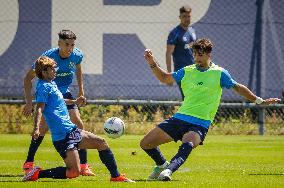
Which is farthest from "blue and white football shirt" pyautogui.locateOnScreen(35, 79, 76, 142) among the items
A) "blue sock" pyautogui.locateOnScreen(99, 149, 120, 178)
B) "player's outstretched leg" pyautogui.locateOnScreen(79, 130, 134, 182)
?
"blue sock" pyautogui.locateOnScreen(99, 149, 120, 178)

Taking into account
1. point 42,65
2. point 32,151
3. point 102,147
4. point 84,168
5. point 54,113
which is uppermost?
point 42,65

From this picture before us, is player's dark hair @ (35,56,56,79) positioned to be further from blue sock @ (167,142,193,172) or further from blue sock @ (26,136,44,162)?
A: blue sock @ (26,136,44,162)

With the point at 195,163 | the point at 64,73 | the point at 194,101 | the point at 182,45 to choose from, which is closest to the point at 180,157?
the point at 194,101

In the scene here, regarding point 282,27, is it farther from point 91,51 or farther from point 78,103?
point 78,103

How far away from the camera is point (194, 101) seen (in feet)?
38.7

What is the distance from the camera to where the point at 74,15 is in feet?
78.8

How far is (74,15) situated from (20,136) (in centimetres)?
447

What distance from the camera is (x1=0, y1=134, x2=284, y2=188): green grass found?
1086cm

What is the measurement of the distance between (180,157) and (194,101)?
0.91 meters

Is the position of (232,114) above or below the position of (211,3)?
below

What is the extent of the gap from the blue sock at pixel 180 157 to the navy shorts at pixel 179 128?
12.3 inches

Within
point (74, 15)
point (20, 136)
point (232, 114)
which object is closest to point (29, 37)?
point (74, 15)

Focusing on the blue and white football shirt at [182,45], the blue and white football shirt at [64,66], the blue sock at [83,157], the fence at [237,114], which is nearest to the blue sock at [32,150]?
the blue sock at [83,157]

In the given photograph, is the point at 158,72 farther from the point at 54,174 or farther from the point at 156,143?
the point at 54,174
